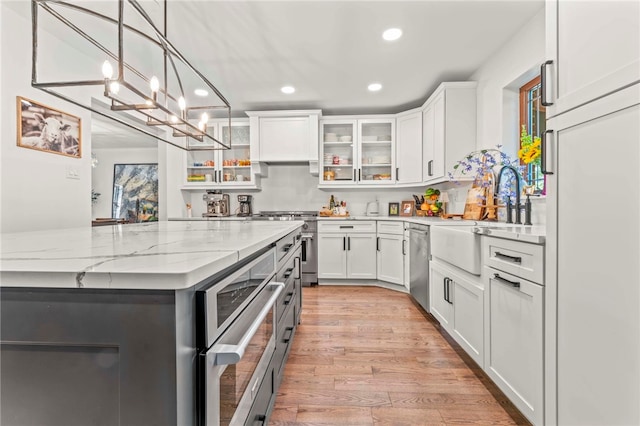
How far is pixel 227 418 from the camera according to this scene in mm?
784

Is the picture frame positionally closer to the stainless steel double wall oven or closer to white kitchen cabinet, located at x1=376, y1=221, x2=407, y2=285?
→ white kitchen cabinet, located at x1=376, y1=221, x2=407, y2=285

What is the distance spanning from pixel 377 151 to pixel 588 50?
11.4 ft

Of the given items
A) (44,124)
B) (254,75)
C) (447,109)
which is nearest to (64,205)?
(44,124)

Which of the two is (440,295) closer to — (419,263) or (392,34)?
(419,263)

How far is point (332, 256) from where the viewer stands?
3998mm

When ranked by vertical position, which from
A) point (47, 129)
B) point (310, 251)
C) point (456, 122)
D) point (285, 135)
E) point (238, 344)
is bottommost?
point (310, 251)

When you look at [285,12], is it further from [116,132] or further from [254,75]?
[116,132]

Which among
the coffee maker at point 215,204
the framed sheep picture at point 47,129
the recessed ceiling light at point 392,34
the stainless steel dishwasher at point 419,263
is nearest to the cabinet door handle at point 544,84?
the recessed ceiling light at point 392,34

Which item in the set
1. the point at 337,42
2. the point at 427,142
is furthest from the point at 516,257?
the point at 427,142

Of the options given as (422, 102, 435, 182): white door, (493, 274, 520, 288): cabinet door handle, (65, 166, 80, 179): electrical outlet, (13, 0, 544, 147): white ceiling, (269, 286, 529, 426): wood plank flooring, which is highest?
(13, 0, 544, 147): white ceiling

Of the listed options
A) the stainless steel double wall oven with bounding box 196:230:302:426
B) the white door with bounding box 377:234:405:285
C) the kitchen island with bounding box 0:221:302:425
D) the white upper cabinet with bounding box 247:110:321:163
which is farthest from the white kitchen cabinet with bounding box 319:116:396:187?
the kitchen island with bounding box 0:221:302:425

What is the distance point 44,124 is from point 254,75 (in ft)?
6.07

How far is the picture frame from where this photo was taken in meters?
6.75

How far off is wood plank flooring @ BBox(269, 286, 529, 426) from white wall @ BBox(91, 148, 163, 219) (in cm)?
606
